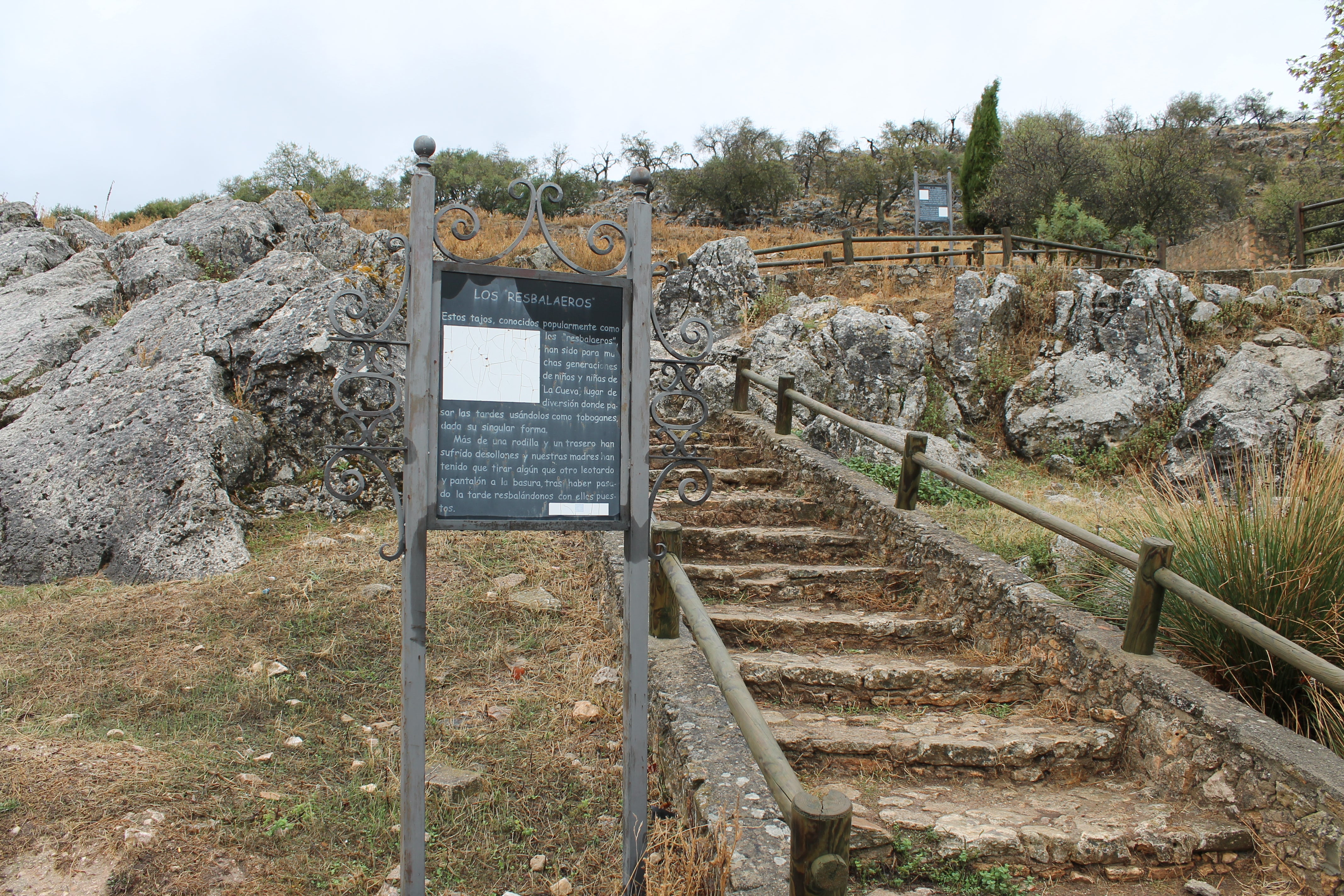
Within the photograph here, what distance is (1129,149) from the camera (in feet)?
72.2

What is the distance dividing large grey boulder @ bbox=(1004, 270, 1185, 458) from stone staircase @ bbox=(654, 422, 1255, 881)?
5.62 metres

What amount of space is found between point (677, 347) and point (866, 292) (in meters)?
5.30

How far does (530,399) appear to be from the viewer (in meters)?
2.49

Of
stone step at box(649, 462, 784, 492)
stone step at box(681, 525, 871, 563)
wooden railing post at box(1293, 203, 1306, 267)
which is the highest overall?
wooden railing post at box(1293, 203, 1306, 267)

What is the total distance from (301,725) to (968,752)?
126 inches

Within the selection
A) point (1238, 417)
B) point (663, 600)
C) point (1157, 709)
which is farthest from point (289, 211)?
point (1238, 417)

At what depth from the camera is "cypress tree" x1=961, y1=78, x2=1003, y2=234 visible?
81.4 feet

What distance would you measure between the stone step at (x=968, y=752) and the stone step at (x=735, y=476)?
136 inches

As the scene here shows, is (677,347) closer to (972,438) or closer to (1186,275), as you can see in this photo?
(972,438)

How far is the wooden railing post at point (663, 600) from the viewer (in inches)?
149

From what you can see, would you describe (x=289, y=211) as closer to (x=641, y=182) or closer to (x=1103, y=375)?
(x=641, y=182)

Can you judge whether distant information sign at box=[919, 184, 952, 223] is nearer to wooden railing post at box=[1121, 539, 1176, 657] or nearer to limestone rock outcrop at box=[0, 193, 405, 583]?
limestone rock outcrop at box=[0, 193, 405, 583]

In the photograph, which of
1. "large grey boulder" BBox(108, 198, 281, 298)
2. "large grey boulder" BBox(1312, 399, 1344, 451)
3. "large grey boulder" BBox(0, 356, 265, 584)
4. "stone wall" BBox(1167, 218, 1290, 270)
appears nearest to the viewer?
"large grey boulder" BBox(0, 356, 265, 584)

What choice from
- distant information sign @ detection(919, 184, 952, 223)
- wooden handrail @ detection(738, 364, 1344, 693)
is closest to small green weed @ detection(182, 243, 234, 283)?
wooden handrail @ detection(738, 364, 1344, 693)
